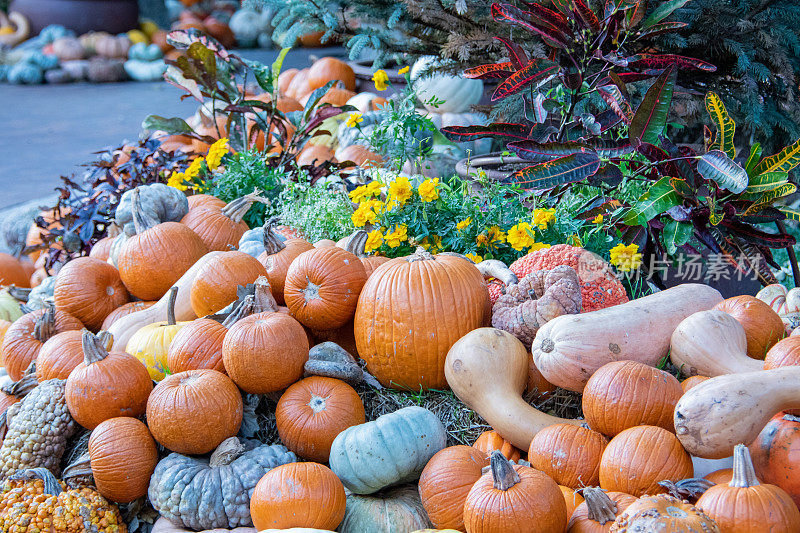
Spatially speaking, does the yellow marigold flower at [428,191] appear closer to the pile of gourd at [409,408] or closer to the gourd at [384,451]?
the pile of gourd at [409,408]

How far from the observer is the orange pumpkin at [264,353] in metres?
2.05

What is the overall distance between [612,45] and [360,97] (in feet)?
9.76

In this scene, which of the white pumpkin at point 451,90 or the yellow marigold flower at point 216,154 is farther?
the white pumpkin at point 451,90

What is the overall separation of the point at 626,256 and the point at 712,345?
813mm

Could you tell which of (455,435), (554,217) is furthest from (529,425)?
(554,217)

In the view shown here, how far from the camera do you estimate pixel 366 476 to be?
188 cm

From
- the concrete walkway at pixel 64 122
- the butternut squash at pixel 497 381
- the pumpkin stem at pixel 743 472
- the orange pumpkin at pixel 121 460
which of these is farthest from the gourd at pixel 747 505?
the concrete walkway at pixel 64 122

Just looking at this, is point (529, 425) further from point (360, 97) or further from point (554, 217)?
point (360, 97)

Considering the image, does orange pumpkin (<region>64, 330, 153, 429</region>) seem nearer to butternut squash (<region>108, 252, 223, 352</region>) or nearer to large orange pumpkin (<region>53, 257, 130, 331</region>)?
butternut squash (<region>108, 252, 223, 352</region>)

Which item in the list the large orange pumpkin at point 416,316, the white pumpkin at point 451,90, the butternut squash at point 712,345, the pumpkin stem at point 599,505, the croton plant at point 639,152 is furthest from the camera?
the white pumpkin at point 451,90

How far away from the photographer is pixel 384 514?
6.06 ft

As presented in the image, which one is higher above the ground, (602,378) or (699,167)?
(699,167)

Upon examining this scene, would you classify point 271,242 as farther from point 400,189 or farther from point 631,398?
point 631,398

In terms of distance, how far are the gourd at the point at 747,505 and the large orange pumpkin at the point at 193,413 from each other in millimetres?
1316
